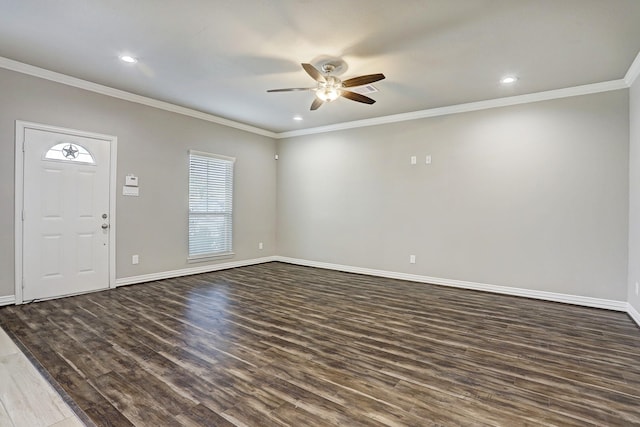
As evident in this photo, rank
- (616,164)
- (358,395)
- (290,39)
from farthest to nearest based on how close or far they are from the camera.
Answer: (616,164), (290,39), (358,395)

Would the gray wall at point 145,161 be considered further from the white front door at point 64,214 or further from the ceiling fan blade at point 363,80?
the ceiling fan blade at point 363,80

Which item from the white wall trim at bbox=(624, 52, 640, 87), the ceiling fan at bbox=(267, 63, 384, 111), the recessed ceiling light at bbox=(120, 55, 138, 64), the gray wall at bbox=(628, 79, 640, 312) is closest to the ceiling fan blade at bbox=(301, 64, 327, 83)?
the ceiling fan at bbox=(267, 63, 384, 111)

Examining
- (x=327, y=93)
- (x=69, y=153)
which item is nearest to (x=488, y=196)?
(x=327, y=93)

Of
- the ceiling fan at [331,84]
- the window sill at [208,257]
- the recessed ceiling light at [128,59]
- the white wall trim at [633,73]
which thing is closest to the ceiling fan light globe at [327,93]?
the ceiling fan at [331,84]

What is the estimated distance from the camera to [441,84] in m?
4.11

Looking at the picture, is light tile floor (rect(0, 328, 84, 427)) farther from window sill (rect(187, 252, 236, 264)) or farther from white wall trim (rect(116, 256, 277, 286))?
window sill (rect(187, 252, 236, 264))

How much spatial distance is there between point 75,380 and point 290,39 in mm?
3210

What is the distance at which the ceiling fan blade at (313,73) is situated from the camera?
9.99ft

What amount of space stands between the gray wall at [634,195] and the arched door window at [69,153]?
6.62m

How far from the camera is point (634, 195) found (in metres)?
3.63

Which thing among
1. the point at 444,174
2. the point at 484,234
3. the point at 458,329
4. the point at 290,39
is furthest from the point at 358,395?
the point at 444,174

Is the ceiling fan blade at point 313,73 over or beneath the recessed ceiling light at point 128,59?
beneath

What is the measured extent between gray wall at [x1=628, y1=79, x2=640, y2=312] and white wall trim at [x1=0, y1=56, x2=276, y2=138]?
5.72 metres

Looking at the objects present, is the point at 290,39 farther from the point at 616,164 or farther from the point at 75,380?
the point at 616,164
